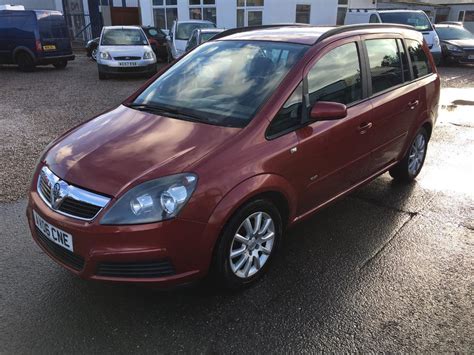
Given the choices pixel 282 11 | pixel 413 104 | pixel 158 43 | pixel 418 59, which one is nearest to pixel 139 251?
pixel 413 104

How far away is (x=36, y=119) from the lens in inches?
316

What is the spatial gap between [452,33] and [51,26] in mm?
14486

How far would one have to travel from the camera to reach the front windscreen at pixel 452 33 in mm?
16078

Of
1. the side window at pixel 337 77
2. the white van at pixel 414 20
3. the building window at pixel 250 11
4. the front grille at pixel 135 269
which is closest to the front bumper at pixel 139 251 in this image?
the front grille at pixel 135 269

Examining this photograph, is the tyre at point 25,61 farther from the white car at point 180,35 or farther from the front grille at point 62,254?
the front grille at point 62,254

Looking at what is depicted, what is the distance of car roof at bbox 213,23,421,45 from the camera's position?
3.49m

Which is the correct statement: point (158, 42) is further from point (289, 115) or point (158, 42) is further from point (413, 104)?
point (289, 115)

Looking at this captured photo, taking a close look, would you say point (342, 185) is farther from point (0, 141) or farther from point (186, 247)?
point (0, 141)

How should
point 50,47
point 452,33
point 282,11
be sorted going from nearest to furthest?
point 50,47 → point 452,33 → point 282,11

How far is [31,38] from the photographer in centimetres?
1418

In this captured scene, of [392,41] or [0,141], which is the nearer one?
[392,41]

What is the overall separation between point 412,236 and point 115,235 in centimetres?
261

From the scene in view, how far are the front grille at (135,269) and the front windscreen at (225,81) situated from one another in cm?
105

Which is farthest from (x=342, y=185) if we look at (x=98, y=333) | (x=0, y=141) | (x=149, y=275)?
(x=0, y=141)
